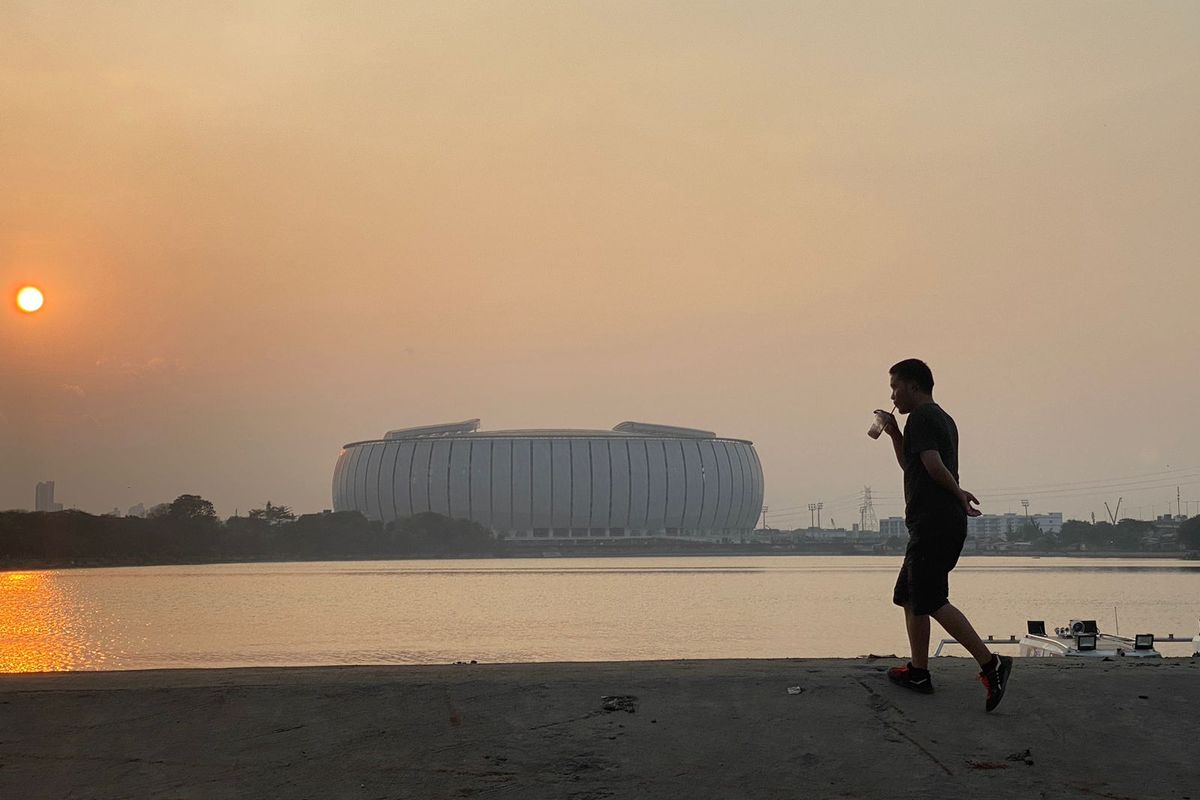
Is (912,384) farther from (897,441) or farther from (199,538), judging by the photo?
(199,538)

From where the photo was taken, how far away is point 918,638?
5.82 metres

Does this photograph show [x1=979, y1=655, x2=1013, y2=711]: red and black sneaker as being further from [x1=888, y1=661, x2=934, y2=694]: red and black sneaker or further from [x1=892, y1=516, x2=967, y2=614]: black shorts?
[x1=892, y1=516, x2=967, y2=614]: black shorts

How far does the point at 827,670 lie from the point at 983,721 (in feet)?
3.42

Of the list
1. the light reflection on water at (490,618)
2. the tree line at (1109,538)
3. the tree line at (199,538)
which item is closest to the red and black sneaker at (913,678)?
the light reflection on water at (490,618)

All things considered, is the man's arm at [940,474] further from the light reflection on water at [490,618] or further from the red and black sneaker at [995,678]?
the light reflection on water at [490,618]

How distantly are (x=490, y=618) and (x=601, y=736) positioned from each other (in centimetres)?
4012

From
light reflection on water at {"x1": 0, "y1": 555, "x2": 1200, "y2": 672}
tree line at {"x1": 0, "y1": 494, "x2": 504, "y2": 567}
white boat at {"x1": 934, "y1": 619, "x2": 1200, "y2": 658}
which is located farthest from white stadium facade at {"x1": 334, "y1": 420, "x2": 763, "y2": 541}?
white boat at {"x1": 934, "y1": 619, "x2": 1200, "y2": 658}

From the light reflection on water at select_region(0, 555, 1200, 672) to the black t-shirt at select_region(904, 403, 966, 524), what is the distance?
11437mm

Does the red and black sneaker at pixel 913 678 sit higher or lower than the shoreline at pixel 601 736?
higher

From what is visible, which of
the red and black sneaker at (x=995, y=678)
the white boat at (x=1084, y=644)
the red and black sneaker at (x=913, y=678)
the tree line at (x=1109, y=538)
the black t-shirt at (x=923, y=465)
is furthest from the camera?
the tree line at (x=1109, y=538)

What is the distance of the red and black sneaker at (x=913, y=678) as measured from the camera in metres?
5.71

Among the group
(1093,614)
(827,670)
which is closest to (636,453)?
(1093,614)

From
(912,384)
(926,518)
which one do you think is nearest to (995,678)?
(926,518)

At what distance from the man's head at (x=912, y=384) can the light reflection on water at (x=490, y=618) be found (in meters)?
11.4
